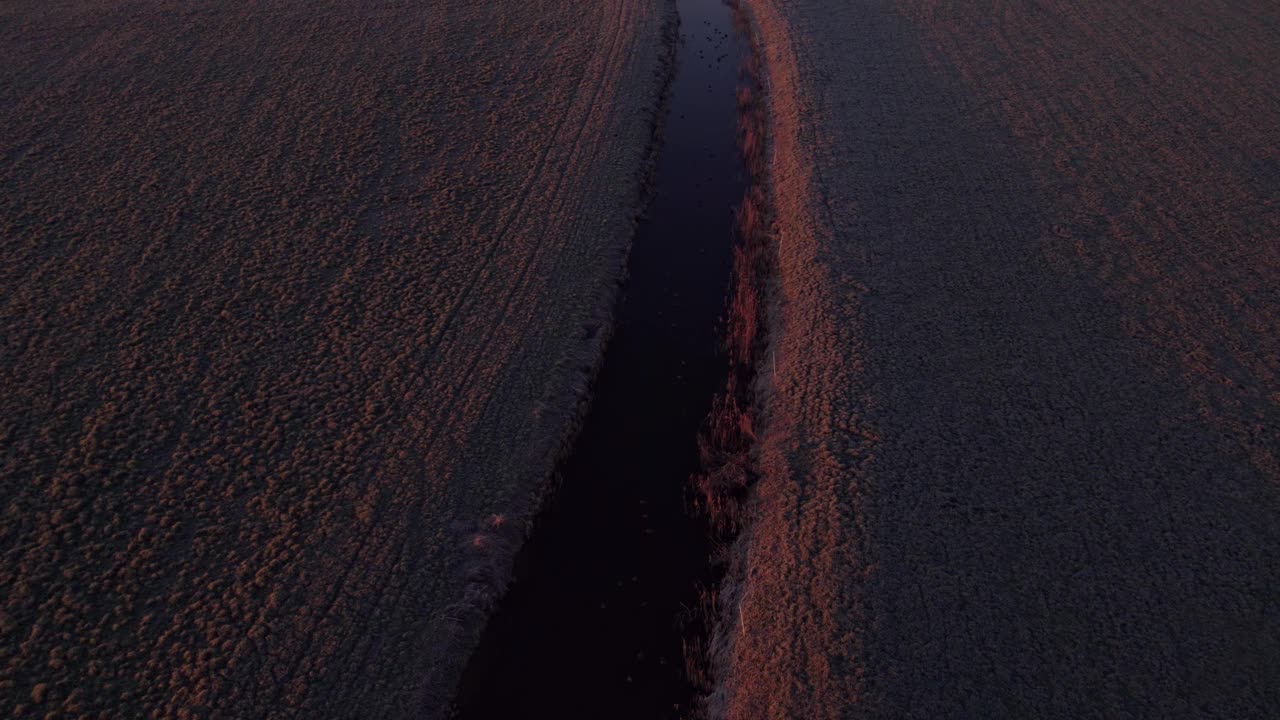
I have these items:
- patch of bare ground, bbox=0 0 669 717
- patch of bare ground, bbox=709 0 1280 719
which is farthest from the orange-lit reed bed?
patch of bare ground, bbox=0 0 669 717

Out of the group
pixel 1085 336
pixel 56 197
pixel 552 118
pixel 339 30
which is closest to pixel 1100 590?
pixel 1085 336

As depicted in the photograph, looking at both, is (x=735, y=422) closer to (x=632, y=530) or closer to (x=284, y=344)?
(x=632, y=530)

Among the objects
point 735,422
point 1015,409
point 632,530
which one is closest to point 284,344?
point 632,530

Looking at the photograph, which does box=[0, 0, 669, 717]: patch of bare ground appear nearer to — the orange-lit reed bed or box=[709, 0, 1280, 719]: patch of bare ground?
the orange-lit reed bed

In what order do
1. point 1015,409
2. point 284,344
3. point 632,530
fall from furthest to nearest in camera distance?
point 284,344 → point 1015,409 → point 632,530

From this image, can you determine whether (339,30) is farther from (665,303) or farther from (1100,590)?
(1100,590)
